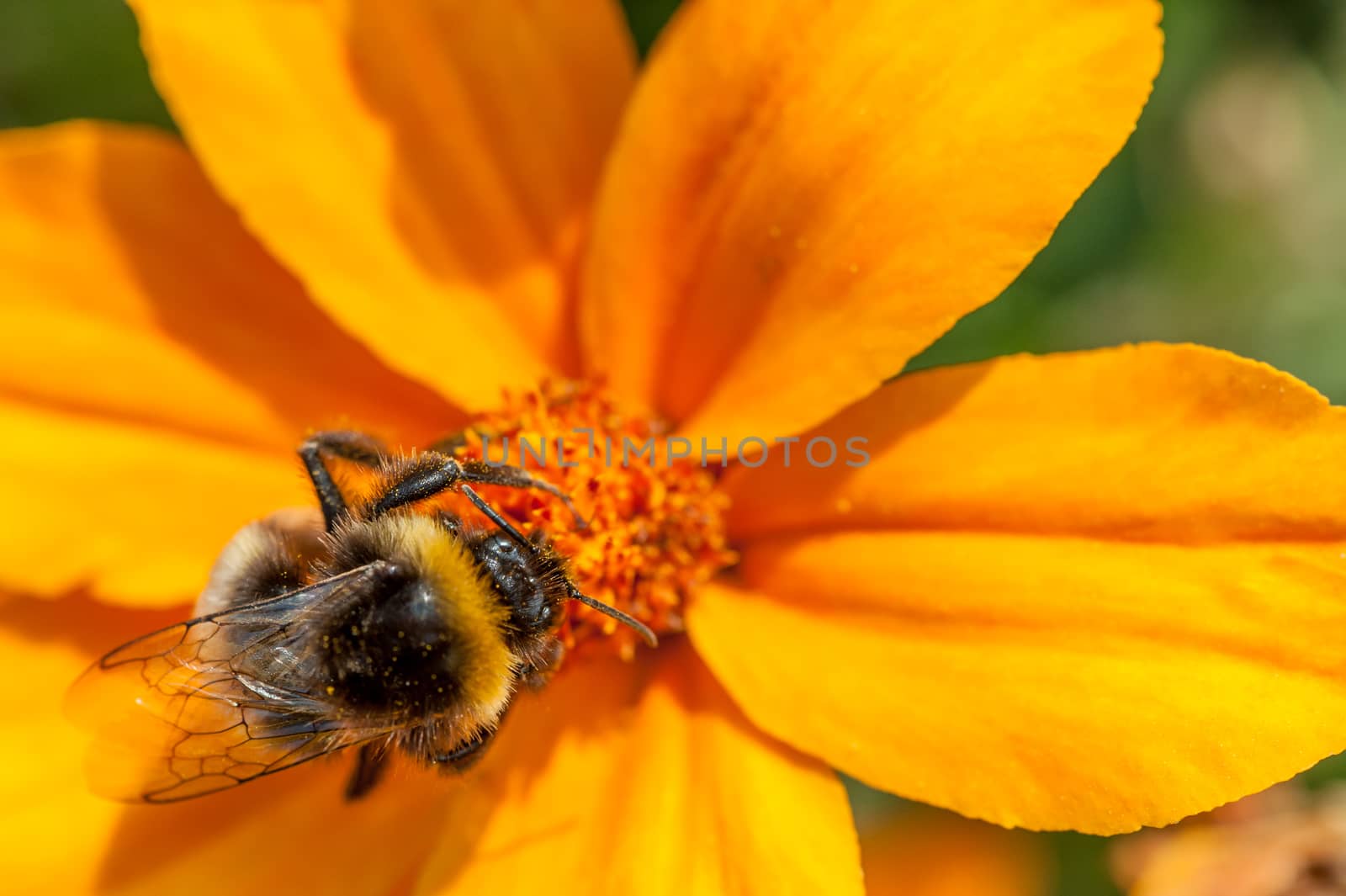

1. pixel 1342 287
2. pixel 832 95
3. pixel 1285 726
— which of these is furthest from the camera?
pixel 1342 287

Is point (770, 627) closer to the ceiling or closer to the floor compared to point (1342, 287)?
closer to the floor

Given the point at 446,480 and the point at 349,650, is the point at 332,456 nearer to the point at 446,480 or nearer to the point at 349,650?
the point at 446,480

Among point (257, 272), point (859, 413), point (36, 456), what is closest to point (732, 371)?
point (859, 413)

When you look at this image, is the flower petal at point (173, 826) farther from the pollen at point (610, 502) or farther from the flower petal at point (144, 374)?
the pollen at point (610, 502)

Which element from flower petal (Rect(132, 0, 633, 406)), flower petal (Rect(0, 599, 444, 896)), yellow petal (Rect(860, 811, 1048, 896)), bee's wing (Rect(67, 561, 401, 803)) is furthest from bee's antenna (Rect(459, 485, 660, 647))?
yellow petal (Rect(860, 811, 1048, 896))

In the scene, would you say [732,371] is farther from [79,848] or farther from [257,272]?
[79,848]
